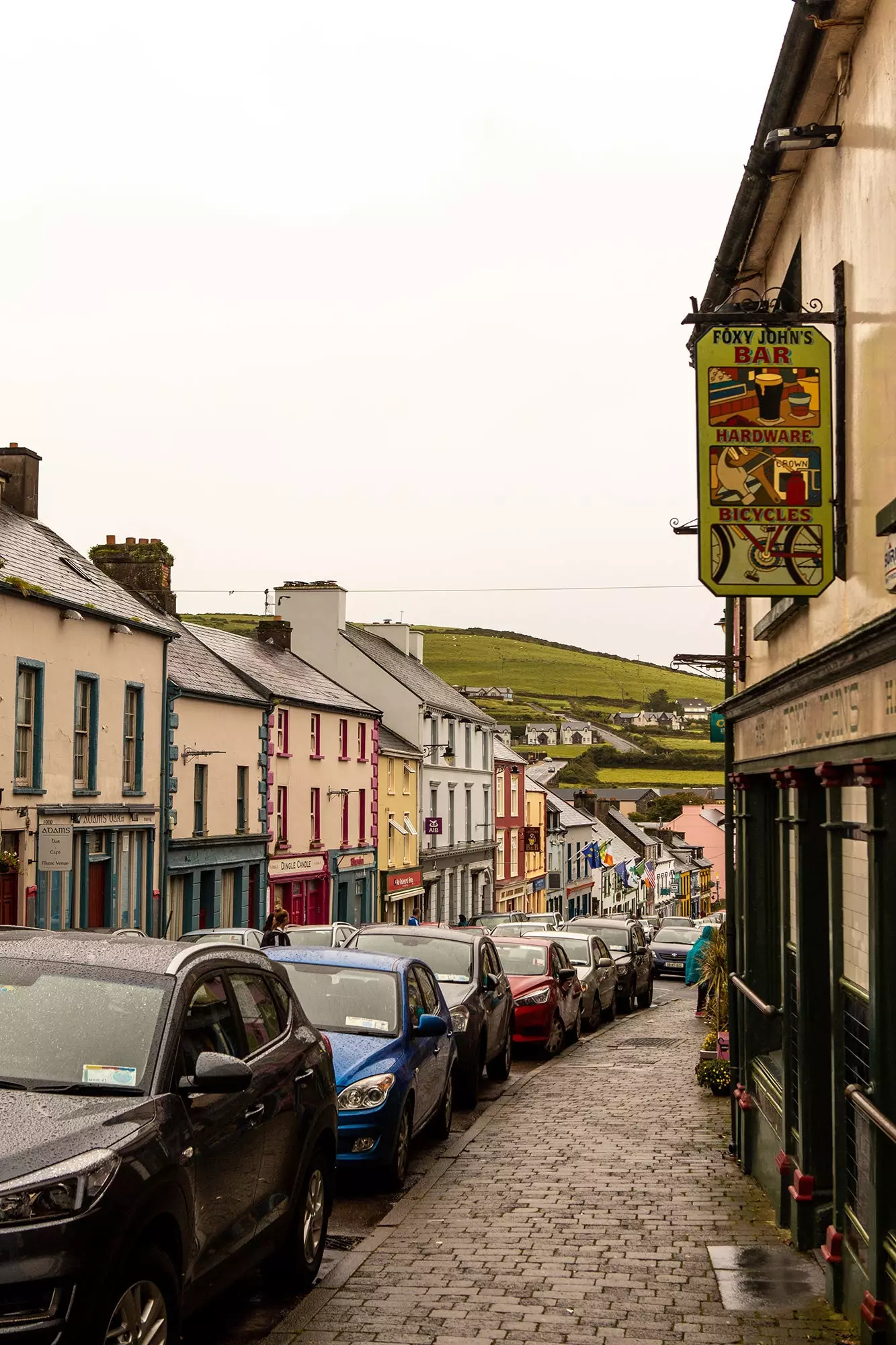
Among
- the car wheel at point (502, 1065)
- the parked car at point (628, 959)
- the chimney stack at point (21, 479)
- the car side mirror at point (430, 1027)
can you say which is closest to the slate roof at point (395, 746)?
the parked car at point (628, 959)

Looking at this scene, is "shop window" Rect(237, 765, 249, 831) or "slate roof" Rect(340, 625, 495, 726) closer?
"shop window" Rect(237, 765, 249, 831)

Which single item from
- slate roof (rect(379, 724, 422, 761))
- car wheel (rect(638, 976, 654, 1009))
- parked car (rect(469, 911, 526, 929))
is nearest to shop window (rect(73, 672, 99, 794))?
car wheel (rect(638, 976, 654, 1009))

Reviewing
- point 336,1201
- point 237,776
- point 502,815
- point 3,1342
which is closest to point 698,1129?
point 336,1201

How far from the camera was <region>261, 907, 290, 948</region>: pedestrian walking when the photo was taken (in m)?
21.5

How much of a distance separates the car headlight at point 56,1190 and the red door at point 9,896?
1797 cm

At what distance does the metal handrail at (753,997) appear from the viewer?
10250mm

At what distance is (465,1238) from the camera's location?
905 centimetres

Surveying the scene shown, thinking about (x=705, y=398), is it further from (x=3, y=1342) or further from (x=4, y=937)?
(x=3, y=1342)

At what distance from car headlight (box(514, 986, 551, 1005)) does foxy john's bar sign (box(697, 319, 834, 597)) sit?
1277 cm

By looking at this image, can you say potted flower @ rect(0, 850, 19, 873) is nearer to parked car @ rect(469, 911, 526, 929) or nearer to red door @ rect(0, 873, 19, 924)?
red door @ rect(0, 873, 19, 924)

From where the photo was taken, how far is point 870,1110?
6.36 m

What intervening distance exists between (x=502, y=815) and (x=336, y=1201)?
5479cm

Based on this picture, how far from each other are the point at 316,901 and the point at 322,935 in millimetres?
19947

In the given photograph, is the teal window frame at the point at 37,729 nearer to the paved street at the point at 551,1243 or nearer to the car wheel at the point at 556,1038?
the car wheel at the point at 556,1038
